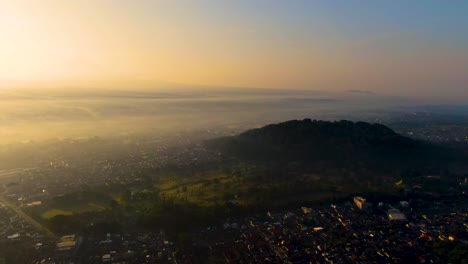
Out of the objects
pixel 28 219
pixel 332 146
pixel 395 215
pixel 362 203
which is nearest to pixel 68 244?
pixel 28 219

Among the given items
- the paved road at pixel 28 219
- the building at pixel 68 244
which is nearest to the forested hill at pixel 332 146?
the paved road at pixel 28 219

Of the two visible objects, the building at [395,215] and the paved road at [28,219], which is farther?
the building at [395,215]

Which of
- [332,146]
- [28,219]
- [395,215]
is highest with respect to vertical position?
[332,146]

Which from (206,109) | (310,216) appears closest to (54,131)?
(206,109)

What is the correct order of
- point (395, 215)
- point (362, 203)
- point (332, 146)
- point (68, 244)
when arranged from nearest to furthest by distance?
point (68, 244)
point (395, 215)
point (362, 203)
point (332, 146)

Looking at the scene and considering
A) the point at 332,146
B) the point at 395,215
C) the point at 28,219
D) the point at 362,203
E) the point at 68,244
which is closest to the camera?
the point at 68,244

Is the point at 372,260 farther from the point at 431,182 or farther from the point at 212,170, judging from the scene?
the point at 212,170

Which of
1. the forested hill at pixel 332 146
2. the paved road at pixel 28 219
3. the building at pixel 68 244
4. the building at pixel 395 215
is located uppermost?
the forested hill at pixel 332 146

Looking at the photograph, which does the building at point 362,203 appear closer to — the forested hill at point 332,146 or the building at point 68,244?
the forested hill at point 332,146

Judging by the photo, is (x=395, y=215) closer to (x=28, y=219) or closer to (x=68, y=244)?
(x=68, y=244)
